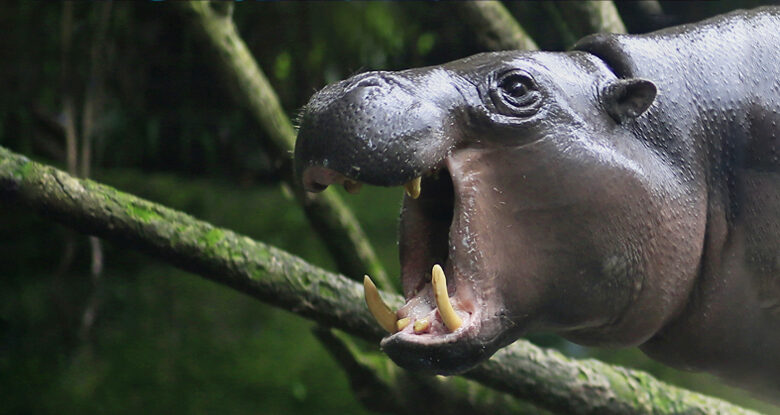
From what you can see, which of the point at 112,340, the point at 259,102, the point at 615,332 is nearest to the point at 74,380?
the point at 112,340

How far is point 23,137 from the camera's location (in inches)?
144

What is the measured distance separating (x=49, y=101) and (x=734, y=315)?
3.13 metres

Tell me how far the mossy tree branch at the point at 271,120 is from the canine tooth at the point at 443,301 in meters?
1.31

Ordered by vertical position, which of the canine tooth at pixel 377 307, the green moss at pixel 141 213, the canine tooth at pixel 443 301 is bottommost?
the green moss at pixel 141 213

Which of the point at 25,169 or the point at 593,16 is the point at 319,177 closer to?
the point at 25,169

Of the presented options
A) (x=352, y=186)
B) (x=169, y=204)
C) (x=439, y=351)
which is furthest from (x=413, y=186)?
(x=169, y=204)

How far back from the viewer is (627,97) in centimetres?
106

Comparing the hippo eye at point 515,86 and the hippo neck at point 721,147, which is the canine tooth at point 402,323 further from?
the hippo neck at point 721,147

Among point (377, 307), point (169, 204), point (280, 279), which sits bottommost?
point (169, 204)

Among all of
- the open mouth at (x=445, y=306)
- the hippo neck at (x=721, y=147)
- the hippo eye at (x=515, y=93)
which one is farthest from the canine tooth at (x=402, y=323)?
the hippo neck at (x=721, y=147)

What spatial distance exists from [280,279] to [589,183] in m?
0.81

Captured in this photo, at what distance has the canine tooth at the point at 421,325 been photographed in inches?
38.5

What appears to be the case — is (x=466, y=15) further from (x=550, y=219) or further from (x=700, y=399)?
(x=550, y=219)

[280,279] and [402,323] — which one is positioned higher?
[402,323]
